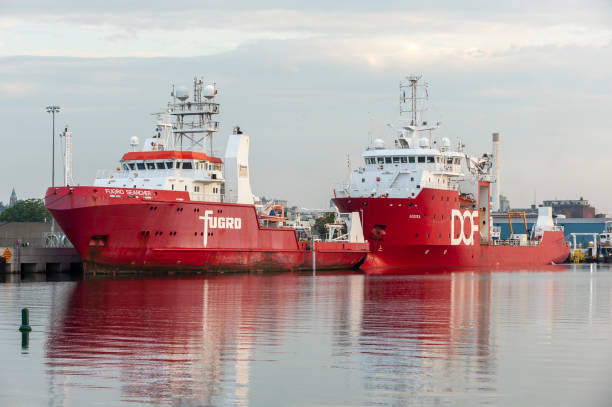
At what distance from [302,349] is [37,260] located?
3153cm

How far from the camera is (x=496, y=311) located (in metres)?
27.1

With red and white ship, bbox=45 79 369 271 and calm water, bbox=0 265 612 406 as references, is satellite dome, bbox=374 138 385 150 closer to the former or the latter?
red and white ship, bbox=45 79 369 271

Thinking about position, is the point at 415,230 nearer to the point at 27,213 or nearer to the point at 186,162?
the point at 186,162

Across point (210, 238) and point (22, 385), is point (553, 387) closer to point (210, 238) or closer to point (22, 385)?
point (22, 385)

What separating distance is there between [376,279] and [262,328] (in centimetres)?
2237

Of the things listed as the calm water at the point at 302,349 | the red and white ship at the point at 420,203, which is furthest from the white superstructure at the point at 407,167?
the calm water at the point at 302,349

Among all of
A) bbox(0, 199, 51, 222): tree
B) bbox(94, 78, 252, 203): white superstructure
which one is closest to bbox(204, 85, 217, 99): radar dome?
bbox(94, 78, 252, 203): white superstructure

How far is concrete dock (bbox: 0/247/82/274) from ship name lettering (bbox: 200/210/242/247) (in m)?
8.53

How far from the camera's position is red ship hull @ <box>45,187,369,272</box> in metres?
40.4

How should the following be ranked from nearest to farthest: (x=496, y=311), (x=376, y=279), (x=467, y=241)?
(x=496, y=311)
(x=376, y=279)
(x=467, y=241)

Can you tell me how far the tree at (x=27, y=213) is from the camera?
293 feet

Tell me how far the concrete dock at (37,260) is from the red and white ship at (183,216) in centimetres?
425

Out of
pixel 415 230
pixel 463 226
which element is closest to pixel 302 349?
pixel 415 230

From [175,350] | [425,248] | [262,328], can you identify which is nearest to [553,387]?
[175,350]
